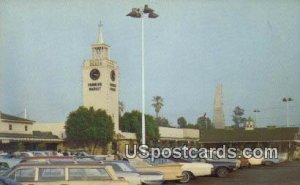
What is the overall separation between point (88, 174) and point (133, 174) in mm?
4594

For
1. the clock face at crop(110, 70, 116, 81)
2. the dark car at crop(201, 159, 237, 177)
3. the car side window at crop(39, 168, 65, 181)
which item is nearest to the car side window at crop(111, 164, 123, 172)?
the car side window at crop(39, 168, 65, 181)

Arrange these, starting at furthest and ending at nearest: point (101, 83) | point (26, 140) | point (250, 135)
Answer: point (101, 83), point (250, 135), point (26, 140)

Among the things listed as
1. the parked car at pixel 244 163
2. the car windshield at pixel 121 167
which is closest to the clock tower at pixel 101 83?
the parked car at pixel 244 163

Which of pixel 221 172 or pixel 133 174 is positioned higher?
pixel 133 174

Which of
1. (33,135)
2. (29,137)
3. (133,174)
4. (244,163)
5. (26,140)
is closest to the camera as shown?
(133,174)

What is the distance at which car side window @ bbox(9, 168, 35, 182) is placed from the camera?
12461 mm

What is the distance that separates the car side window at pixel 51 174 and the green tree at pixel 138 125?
7197cm

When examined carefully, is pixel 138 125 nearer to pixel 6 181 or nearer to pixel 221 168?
pixel 221 168

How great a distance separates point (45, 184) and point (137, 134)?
→ 247 feet

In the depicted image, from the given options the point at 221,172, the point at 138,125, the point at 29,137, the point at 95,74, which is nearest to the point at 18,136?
the point at 29,137

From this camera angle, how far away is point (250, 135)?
7575cm

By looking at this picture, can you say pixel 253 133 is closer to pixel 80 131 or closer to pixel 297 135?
pixel 297 135

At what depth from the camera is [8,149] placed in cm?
6072

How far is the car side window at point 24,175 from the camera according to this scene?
12.5 metres
